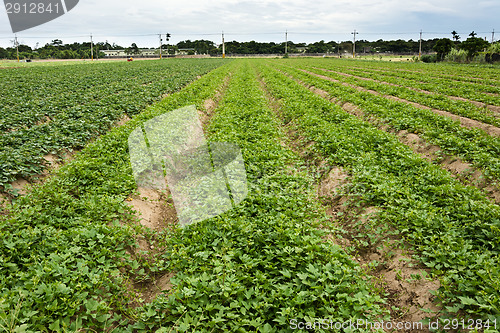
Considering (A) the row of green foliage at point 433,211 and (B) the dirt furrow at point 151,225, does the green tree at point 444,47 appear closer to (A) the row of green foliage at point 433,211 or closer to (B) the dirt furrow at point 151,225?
(A) the row of green foliage at point 433,211

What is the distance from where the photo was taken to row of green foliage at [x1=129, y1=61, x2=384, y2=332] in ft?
9.77

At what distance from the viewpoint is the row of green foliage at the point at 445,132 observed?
21.7ft

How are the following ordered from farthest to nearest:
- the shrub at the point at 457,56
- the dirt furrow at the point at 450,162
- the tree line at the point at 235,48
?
1. the tree line at the point at 235,48
2. the shrub at the point at 457,56
3. the dirt furrow at the point at 450,162

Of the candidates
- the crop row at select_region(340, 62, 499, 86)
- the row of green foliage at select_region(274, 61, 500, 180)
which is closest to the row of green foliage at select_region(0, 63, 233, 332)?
the row of green foliage at select_region(274, 61, 500, 180)

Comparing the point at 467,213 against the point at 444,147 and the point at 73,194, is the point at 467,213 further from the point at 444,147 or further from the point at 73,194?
the point at 73,194

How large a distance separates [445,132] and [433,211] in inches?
207

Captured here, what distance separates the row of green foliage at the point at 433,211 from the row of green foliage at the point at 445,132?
1.19m

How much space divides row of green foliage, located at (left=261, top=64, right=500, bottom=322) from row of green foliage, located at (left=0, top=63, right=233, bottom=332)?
3.75m

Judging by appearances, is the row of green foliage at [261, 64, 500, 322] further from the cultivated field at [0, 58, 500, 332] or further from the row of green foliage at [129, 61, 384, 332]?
the row of green foliage at [129, 61, 384, 332]

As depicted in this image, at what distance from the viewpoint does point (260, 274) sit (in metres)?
3.43

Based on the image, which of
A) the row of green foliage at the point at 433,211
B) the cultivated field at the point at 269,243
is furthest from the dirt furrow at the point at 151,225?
the row of green foliage at the point at 433,211

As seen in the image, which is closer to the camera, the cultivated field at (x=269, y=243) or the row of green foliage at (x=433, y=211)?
the cultivated field at (x=269, y=243)

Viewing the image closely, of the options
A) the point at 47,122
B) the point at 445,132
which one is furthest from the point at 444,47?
the point at 47,122

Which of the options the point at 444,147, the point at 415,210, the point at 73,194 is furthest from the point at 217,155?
the point at 444,147
